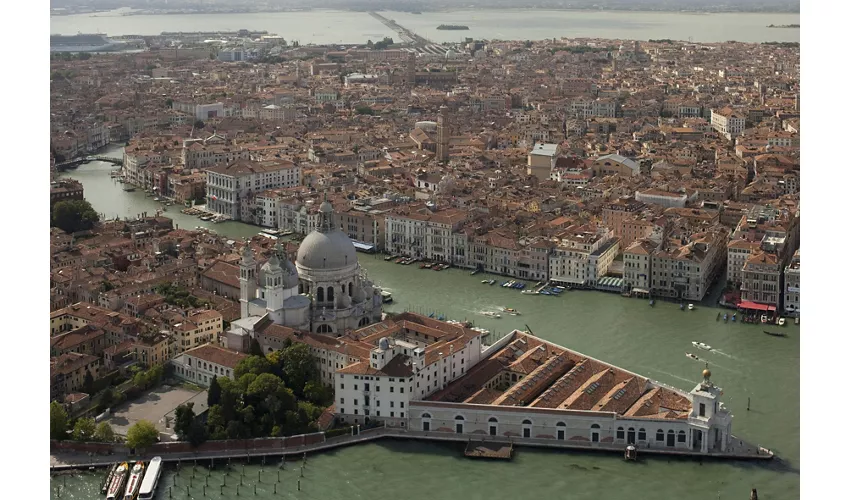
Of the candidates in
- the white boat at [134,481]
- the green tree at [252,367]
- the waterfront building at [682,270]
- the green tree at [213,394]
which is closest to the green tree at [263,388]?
the green tree at [213,394]

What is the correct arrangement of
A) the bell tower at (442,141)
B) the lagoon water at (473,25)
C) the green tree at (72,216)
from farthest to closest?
the lagoon water at (473,25) → the bell tower at (442,141) → the green tree at (72,216)

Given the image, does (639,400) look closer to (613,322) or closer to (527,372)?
(527,372)

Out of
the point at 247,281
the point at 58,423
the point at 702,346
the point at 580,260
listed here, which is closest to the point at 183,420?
the point at 58,423

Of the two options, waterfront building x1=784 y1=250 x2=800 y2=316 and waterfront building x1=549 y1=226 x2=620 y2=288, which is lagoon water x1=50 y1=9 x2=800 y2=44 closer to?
waterfront building x1=549 y1=226 x2=620 y2=288

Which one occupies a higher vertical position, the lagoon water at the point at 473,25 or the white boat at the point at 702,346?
the lagoon water at the point at 473,25

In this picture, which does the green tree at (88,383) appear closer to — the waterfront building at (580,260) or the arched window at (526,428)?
the arched window at (526,428)

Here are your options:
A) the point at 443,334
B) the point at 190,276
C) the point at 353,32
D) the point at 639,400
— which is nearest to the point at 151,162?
the point at 190,276

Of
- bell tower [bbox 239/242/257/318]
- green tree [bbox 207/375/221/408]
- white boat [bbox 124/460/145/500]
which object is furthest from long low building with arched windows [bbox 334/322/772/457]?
bell tower [bbox 239/242/257/318]

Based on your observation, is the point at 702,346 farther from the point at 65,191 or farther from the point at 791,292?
the point at 65,191
